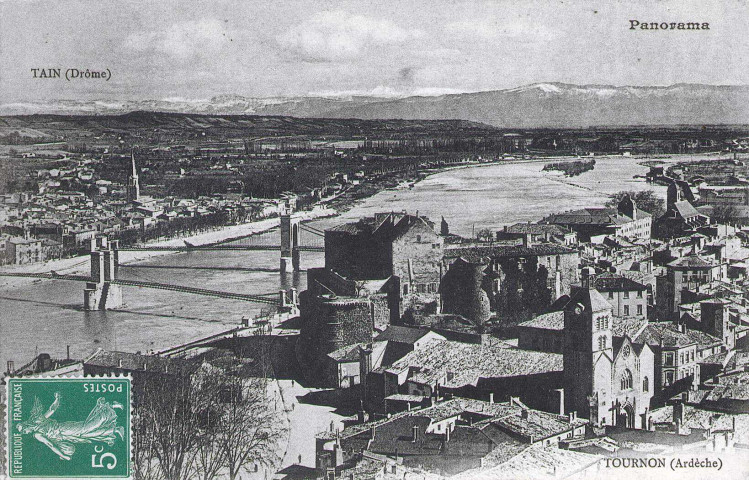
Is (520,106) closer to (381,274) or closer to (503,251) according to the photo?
(503,251)

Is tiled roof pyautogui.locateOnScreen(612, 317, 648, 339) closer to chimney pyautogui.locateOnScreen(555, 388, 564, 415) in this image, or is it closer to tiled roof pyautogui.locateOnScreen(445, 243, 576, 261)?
chimney pyautogui.locateOnScreen(555, 388, 564, 415)

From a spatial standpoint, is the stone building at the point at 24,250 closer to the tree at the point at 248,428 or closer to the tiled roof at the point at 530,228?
the tree at the point at 248,428

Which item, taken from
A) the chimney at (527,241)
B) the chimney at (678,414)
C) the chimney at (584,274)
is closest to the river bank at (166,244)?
the chimney at (527,241)

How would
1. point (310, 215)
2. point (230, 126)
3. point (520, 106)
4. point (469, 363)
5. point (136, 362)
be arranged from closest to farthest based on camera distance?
point (469, 363)
point (520, 106)
point (136, 362)
point (230, 126)
point (310, 215)

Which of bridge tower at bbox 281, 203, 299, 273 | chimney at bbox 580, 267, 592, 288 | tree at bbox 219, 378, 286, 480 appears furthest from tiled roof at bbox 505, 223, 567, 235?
tree at bbox 219, 378, 286, 480

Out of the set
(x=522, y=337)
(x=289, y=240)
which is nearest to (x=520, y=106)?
(x=522, y=337)

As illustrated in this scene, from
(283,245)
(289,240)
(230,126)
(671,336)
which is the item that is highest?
(230,126)
